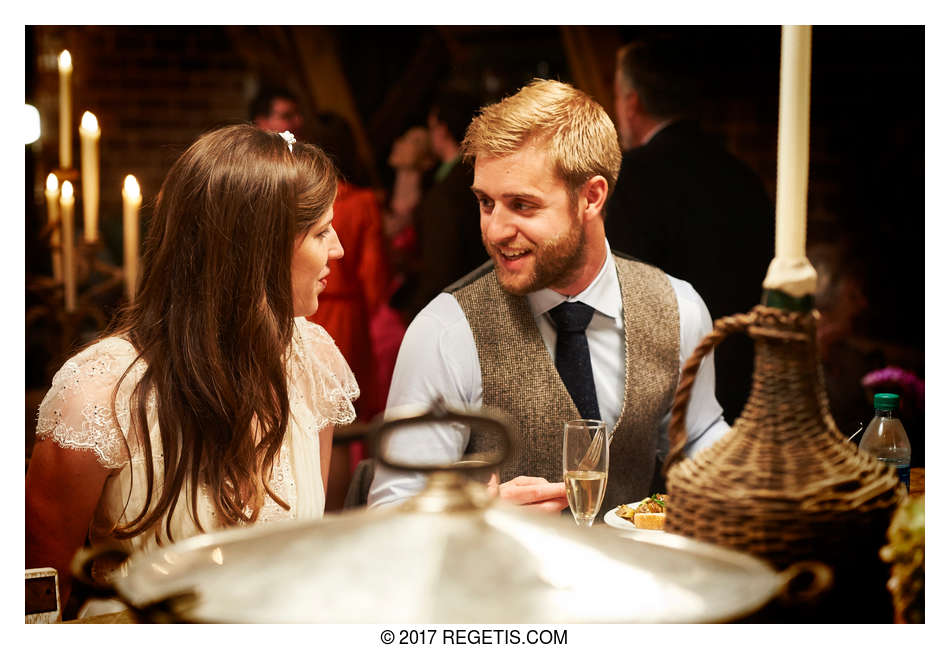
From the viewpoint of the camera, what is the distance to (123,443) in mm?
1627

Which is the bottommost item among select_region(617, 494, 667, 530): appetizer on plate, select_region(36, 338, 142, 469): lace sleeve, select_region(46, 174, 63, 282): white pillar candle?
select_region(617, 494, 667, 530): appetizer on plate

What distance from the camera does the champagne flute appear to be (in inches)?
59.0

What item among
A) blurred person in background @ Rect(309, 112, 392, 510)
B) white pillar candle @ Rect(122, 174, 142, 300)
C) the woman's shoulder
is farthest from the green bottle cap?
white pillar candle @ Rect(122, 174, 142, 300)

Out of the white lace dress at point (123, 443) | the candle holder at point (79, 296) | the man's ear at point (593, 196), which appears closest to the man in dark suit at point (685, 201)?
the man's ear at point (593, 196)

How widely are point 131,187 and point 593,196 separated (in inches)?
35.3

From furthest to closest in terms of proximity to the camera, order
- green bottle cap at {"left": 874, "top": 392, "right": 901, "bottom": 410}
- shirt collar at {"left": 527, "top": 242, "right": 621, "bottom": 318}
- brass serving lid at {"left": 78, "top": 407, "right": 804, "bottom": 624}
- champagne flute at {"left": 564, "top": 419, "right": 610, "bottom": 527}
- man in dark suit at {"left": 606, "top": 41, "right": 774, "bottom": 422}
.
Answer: man in dark suit at {"left": 606, "top": 41, "right": 774, "bottom": 422} → shirt collar at {"left": 527, "top": 242, "right": 621, "bottom": 318} → green bottle cap at {"left": 874, "top": 392, "right": 901, "bottom": 410} → champagne flute at {"left": 564, "top": 419, "right": 610, "bottom": 527} → brass serving lid at {"left": 78, "top": 407, "right": 804, "bottom": 624}

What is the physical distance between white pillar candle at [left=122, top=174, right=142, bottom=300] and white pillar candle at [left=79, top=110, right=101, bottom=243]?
0.20 ft

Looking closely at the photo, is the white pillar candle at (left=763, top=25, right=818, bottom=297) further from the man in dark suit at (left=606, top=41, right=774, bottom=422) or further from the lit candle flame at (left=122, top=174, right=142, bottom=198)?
the lit candle flame at (left=122, top=174, right=142, bottom=198)

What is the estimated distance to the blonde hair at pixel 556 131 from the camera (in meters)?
1.73

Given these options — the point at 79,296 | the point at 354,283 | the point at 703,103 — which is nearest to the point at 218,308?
the point at 354,283

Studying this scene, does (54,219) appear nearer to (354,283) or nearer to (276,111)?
(276,111)
